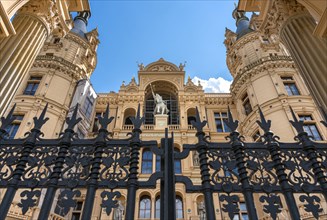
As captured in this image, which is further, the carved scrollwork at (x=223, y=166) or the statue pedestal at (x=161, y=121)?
the statue pedestal at (x=161, y=121)

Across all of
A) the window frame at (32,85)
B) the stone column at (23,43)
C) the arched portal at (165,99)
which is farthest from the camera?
the arched portal at (165,99)

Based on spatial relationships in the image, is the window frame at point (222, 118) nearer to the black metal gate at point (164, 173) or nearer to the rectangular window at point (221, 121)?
the rectangular window at point (221, 121)

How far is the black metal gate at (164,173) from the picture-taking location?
343 cm

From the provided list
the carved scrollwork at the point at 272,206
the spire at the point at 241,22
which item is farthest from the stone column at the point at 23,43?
the spire at the point at 241,22

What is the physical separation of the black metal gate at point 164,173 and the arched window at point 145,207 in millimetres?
13485

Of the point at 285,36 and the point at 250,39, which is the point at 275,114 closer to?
the point at 250,39

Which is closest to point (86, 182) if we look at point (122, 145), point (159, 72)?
point (122, 145)

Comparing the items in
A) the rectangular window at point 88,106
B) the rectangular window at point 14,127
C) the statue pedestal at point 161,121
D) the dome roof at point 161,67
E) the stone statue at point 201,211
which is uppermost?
the dome roof at point 161,67

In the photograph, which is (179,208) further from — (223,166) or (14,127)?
(223,166)

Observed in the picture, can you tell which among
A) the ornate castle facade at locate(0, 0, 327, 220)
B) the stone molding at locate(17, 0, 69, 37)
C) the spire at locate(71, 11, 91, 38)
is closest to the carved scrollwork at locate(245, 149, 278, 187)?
the ornate castle facade at locate(0, 0, 327, 220)

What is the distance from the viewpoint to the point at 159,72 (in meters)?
25.5

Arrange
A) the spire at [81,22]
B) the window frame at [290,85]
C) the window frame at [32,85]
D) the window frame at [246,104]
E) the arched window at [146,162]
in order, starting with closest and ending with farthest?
the arched window at [146,162]
the window frame at [290,85]
the window frame at [32,85]
the window frame at [246,104]
the spire at [81,22]

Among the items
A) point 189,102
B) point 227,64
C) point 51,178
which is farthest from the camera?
point 227,64

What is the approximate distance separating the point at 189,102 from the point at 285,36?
16.1 m
